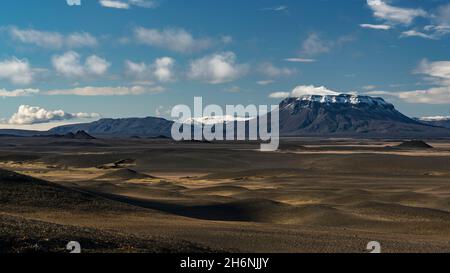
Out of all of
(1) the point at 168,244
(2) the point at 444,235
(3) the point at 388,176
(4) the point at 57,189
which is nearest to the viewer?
(1) the point at 168,244

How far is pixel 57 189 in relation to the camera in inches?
1217

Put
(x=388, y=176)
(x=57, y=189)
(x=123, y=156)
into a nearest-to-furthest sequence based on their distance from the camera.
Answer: (x=57, y=189) → (x=388, y=176) → (x=123, y=156)

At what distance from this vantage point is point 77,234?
14844mm

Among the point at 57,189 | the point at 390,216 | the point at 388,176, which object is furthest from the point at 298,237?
the point at 388,176

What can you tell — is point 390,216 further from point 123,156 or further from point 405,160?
point 123,156
